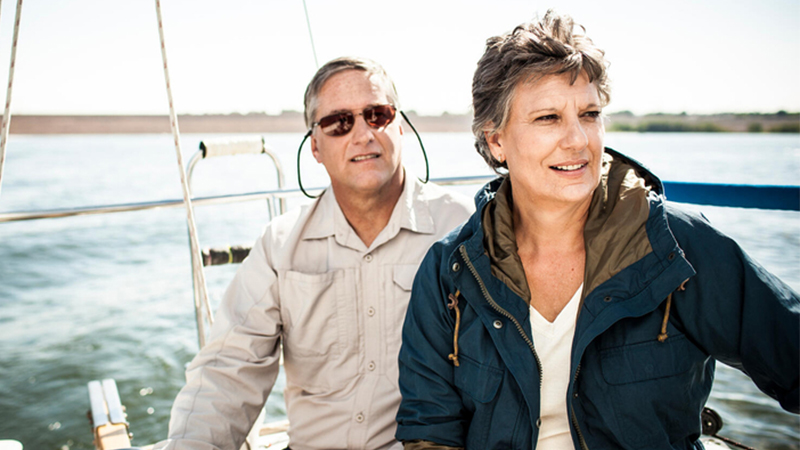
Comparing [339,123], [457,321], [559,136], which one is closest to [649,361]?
[457,321]

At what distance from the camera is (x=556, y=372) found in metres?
1.38

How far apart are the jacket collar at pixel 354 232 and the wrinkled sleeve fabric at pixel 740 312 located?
2.90ft

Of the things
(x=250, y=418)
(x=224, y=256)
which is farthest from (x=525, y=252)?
(x=224, y=256)

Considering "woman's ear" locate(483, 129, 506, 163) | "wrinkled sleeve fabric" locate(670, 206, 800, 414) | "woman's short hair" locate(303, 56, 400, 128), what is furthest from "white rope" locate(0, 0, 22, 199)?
"wrinkled sleeve fabric" locate(670, 206, 800, 414)

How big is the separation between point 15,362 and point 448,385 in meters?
7.23

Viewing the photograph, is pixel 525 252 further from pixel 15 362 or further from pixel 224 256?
pixel 15 362

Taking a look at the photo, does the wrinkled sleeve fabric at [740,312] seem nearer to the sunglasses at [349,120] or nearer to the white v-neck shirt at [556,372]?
the white v-neck shirt at [556,372]

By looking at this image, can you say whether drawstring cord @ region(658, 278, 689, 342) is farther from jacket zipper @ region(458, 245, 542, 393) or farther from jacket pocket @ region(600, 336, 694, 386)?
jacket zipper @ region(458, 245, 542, 393)

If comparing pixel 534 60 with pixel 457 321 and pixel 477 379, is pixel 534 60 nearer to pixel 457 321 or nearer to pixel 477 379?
pixel 457 321

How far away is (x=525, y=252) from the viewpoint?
153 cm

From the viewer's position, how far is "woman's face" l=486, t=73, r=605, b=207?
138 centimetres

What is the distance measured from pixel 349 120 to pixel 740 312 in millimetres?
1330

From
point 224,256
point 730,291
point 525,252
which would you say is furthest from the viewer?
point 224,256

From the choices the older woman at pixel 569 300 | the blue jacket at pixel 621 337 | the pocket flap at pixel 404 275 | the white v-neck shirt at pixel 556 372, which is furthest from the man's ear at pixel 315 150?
the white v-neck shirt at pixel 556 372
